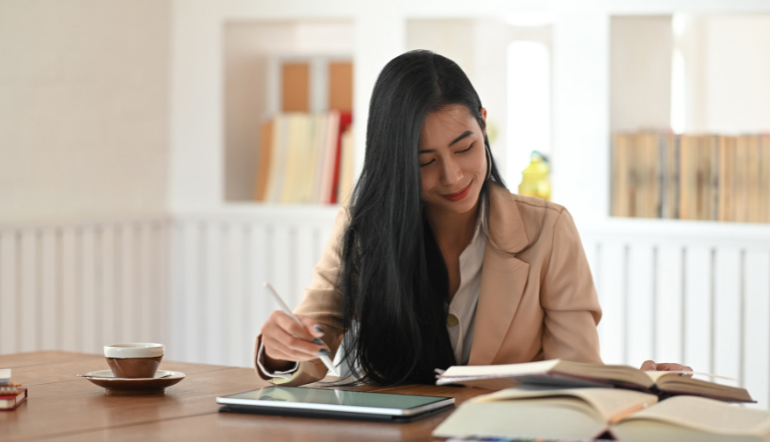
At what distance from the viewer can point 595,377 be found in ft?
3.92

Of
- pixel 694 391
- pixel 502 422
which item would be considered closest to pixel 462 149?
pixel 694 391

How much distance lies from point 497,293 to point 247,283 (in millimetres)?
1995

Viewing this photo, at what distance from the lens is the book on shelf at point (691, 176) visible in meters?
3.04

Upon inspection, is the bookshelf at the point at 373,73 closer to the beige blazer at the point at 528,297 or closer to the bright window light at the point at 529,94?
the beige blazer at the point at 528,297

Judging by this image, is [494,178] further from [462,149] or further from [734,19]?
[734,19]

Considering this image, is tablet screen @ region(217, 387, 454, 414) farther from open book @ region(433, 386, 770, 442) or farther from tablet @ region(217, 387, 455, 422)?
open book @ region(433, 386, 770, 442)

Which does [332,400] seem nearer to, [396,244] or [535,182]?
[396,244]

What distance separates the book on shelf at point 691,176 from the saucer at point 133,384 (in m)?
2.01

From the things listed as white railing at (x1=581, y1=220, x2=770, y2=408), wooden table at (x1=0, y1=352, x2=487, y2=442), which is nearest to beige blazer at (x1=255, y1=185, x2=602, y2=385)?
wooden table at (x1=0, y1=352, x2=487, y2=442)

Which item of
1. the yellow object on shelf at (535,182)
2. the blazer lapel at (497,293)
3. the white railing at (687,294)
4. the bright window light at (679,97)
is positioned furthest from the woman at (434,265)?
the bright window light at (679,97)

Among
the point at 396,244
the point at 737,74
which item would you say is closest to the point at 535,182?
the point at 396,244

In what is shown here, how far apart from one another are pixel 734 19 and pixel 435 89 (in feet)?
12.7

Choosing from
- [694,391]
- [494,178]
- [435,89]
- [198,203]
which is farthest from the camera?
[198,203]

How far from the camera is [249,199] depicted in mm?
3902
